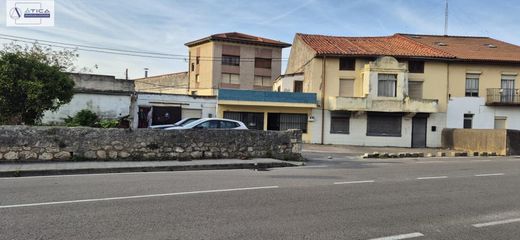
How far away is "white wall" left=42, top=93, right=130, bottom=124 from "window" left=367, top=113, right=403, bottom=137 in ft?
57.5

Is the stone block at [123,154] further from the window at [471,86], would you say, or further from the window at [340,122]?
the window at [471,86]

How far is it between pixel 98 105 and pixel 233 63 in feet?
94.7

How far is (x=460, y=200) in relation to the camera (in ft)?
29.2

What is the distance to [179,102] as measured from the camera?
32.4 m

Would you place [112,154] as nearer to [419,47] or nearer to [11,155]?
[11,155]

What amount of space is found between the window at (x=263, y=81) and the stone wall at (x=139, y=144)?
40.4 m

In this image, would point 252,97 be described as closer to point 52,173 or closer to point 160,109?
point 160,109

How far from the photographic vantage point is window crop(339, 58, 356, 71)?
1328 inches

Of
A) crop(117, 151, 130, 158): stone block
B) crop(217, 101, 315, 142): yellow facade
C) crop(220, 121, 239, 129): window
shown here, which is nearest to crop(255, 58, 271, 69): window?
crop(217, 101, 315, 142): yellow facade

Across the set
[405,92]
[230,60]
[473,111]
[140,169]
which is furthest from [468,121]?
[230,60]

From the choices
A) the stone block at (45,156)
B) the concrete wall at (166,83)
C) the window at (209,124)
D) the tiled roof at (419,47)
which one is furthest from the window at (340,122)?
the concrete wall at (166,83)

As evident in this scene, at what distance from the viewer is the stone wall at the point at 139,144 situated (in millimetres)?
13805

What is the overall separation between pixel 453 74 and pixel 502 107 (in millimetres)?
4740

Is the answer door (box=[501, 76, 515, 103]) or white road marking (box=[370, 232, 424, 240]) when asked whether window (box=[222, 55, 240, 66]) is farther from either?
white road marking (box=[370, 232, 424, 240])
